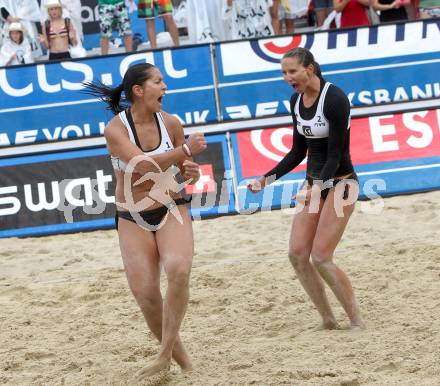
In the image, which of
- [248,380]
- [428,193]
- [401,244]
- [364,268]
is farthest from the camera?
[428,193]

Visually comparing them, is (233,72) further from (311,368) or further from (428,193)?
(311,368)

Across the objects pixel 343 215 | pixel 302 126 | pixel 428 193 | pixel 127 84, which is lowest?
pixel 428 193

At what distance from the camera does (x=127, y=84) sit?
17.4 feet

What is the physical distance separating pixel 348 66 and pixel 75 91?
2958mm

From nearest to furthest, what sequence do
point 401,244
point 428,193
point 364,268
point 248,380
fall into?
point 248,380 < point 364,268 < point 401,244 < point 428,193

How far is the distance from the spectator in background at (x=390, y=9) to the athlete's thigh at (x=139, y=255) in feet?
23.6

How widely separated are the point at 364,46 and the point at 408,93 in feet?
2.38

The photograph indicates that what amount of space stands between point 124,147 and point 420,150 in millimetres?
5409

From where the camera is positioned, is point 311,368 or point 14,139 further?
point 14,139

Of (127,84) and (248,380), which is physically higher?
(127,84)

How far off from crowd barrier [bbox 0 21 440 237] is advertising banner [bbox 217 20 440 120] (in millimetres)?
11

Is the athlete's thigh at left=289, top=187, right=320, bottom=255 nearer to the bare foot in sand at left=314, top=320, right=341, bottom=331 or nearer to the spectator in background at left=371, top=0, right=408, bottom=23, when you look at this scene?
the bare foot in sand at left=314, top=320, right=341, bottom=331

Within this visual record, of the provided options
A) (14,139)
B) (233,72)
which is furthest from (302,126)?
(14,139)

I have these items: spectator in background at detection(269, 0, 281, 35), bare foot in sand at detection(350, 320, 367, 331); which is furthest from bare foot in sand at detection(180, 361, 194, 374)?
spectator in background at detection(269, 0, 281, 35)
